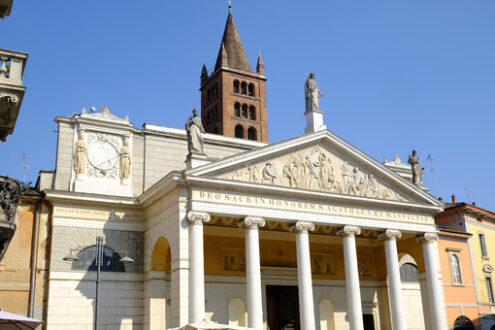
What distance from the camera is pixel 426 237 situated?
29234mm

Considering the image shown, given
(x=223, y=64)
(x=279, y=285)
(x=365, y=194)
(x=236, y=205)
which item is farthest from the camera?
(x=223, y=64)

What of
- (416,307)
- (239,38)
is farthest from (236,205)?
(239,38)

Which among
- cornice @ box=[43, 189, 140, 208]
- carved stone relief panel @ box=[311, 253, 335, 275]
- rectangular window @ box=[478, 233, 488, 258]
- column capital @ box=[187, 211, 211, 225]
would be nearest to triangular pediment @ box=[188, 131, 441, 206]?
column capital @ box=[187, 211, 211, 225]

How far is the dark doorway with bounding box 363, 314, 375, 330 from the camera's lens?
3262cm

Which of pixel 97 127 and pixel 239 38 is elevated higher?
pixel 239 38

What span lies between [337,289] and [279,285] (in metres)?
3.78

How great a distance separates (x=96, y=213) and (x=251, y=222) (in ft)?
24.2

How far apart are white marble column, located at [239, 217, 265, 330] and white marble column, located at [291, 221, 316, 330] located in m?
1.87

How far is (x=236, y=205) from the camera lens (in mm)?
24609

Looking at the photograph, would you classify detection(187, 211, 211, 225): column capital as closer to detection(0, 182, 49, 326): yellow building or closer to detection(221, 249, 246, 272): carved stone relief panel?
detection(221, 249, 246, 272): carved stone relief panel

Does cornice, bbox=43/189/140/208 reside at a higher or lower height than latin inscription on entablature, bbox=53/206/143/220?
higher

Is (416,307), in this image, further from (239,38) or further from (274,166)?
(239,38)

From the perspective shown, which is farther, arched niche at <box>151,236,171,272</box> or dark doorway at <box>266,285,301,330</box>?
dark doorway at <box>266,285,301,330</box>

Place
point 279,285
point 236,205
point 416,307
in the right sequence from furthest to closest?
point 416,307 < point 279,285 < point 236,205
